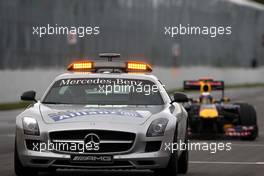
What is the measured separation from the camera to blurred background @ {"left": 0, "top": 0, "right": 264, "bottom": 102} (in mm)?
34125

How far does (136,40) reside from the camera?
46.6 metres

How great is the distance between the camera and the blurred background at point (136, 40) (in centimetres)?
3412

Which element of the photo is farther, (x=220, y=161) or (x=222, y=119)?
(x=222, y=119)

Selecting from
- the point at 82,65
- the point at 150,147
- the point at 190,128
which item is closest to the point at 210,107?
→ the point at 190,128

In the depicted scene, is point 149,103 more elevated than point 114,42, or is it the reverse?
point 149,103

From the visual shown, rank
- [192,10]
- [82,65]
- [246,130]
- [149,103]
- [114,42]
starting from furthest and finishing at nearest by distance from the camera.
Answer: [192,10], [114,42], [246,130], [82,65], [149,103]

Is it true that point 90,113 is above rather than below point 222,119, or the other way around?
above

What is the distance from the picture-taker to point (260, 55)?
73375mm

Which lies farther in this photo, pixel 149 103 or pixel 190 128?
pixel 190 128

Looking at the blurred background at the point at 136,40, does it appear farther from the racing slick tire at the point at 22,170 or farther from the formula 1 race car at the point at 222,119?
the racing slick tire at the point at 22,170

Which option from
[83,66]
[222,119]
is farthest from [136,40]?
[83,66]

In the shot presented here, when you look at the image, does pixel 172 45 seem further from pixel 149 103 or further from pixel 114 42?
pixel 149 103

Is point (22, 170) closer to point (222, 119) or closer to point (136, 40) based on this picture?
point (222, 119)

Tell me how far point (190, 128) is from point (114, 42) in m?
22.6
